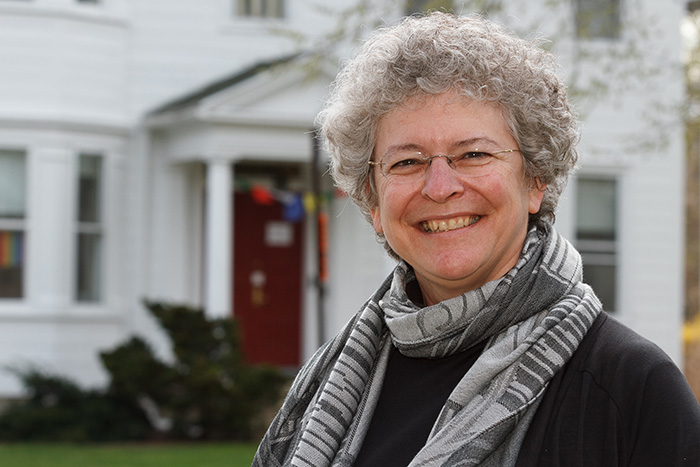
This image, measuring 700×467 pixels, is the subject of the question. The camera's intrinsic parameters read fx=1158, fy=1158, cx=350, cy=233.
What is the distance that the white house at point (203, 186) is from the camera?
41.1ft

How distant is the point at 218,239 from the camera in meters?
12.4

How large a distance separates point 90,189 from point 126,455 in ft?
12.3

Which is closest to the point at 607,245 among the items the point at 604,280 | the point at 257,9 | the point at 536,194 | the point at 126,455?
the point at 604,280

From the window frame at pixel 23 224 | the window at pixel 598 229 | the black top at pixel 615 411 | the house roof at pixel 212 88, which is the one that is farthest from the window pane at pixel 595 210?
the black top at pixel 615 411

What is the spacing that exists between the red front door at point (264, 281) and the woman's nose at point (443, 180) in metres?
11.5

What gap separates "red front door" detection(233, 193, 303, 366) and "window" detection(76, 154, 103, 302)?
5.63ft

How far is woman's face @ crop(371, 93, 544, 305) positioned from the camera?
2494 mm

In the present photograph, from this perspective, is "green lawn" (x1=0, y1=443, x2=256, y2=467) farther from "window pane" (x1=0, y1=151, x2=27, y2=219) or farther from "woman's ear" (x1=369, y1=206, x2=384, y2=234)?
"woman's ear" (x1=369, y1=206, x2=384, y2=234)

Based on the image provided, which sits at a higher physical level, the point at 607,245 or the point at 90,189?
the point at 90,189

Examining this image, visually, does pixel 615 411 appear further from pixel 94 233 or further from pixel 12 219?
pixel 94 233

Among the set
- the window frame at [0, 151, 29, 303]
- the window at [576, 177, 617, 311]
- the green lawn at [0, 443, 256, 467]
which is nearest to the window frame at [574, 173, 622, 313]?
the window at [576, 177, 617, 311]

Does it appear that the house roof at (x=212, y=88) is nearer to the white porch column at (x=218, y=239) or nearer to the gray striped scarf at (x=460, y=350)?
the white porch column at (x=218, y=239)

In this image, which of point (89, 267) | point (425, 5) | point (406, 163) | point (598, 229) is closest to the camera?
point (406, 163)

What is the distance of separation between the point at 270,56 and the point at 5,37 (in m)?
2.96
